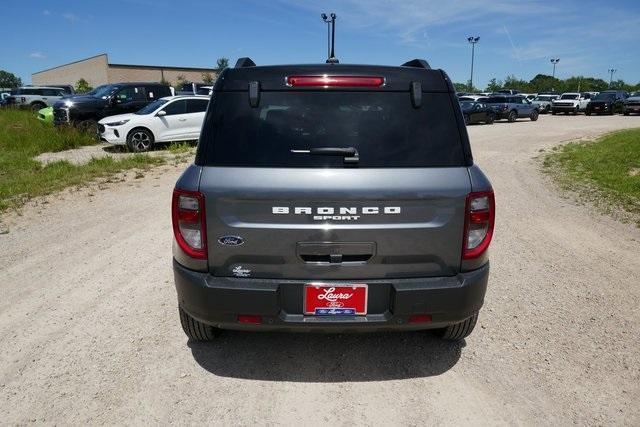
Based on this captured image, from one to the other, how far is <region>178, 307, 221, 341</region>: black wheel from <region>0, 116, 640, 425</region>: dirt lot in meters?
0.11

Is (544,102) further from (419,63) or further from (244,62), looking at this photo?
(244,62)

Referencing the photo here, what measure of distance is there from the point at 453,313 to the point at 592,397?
1.04 metres

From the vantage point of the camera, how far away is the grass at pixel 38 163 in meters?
8.54

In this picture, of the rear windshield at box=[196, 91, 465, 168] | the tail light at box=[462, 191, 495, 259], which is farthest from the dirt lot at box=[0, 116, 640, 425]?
the rear windshield at box=[196, 91, 465, 168]

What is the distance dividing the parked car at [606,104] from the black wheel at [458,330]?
36782 millimetres

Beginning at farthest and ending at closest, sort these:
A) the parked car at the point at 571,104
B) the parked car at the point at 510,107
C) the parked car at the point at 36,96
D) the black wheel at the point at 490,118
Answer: the parked car at the point at 571,104 → the parked car at the point at 36,96 → the parked car at the point at 510,107 → the black wheel at the point at 490,118

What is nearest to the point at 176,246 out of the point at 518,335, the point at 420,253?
the point at 420,253

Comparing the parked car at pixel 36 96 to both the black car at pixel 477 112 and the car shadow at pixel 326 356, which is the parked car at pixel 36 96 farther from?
the car shadow at pixel 326 356

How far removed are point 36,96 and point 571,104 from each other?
38487 mm

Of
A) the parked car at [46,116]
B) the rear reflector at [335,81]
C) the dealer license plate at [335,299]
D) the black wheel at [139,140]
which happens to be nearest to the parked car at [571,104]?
the black wheel at [139,140]

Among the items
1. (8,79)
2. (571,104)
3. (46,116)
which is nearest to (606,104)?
(571,104)

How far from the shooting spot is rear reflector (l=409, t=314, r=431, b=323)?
2.69 m

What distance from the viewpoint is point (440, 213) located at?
2621mm

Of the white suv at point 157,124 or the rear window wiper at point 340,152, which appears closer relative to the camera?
the rear window wiper at point 340,152
